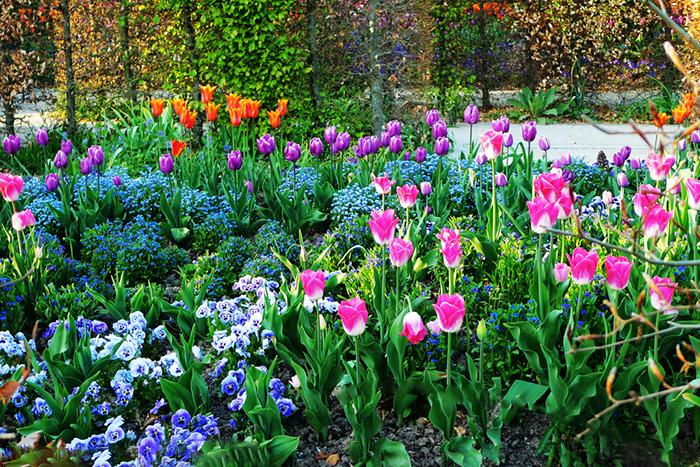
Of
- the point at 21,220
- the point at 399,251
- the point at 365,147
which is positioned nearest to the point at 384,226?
the point at 399,251

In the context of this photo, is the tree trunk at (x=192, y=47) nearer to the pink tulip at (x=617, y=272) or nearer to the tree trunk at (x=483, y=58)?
the tree trunk at (x=483, y=58)

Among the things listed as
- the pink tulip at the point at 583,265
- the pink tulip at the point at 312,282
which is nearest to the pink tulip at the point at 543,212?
the pink tulip at the point at 583,265

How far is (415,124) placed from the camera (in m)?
7.84

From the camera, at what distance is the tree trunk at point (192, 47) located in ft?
24.2

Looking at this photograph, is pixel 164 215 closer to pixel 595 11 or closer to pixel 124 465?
pixel 124 465

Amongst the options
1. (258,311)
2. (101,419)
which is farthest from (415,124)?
(101,419)

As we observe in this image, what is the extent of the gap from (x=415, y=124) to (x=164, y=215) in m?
3.66

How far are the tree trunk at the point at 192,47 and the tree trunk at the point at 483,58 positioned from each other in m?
3.88

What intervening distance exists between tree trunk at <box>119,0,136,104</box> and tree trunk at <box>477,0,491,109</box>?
4.11m

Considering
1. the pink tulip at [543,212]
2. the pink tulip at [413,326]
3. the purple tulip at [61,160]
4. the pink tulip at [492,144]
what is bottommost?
the pink tulip at [413,326]

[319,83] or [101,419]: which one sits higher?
[319,83]

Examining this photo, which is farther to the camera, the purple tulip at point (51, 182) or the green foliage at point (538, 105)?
the green foliage at point (538, 105)

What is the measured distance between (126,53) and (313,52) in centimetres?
205

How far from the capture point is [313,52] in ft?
25.0
